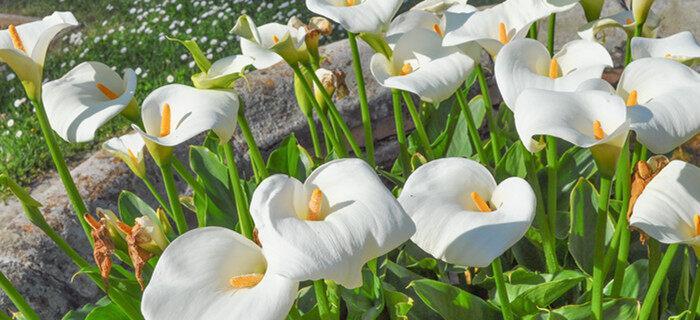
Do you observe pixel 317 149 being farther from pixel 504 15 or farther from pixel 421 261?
pixel 504 15

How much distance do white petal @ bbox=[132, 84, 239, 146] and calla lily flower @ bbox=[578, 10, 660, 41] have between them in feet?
1.64

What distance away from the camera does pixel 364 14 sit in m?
1.14

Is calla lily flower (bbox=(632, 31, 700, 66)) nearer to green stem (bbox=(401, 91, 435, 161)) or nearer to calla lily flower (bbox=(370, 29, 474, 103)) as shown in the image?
calla lily flower (bbox=(370, 29, 474, 103))

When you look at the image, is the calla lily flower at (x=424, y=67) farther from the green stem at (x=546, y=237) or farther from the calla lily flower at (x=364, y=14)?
the green stem at (x=546, y=237)

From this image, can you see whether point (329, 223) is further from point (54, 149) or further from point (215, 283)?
point (54, 149)

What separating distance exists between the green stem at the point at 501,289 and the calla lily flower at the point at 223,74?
0.38 metres

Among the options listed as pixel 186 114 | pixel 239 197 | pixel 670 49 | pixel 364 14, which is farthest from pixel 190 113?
pixel 670 49

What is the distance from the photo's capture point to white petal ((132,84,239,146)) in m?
1.02

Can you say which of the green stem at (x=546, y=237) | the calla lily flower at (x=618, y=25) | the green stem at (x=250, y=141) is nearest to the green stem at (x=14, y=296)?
the green stem at (x=250, y=141)

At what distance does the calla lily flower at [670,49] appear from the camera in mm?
1153

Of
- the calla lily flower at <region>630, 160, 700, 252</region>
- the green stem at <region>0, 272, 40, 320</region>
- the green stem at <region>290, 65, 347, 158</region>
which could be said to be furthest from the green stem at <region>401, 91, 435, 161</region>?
the green stem at <region>0, 272, 40, 320</region>

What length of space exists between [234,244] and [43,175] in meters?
1.72

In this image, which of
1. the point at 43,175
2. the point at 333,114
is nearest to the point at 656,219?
the point at 333,114

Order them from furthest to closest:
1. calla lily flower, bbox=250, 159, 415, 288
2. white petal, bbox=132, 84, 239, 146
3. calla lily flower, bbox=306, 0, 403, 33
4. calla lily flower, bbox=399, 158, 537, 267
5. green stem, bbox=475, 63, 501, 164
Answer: green stem, bbox=475, 63, 501, 164 < calla lily flower, bbox=306, 0, 403, 33 < white petal, bbox=132, 84, 239, 146 < calla lily flower, bbox=399, 158, 537, 267 < calla lily flower, bbox=250, 159, 415, 288
